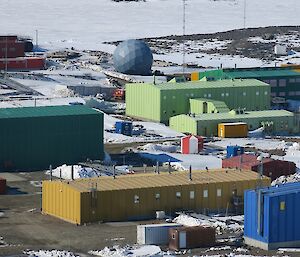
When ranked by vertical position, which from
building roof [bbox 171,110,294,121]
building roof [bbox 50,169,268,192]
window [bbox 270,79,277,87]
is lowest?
building roof [bbox 171,110,294,121]

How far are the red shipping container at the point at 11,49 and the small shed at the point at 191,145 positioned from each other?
42.4 metres

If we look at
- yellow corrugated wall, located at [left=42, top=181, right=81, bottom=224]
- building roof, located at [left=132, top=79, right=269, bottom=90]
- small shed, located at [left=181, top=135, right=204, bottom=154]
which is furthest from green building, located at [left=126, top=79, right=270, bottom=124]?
yellow corrugated wall, located at [left=42, top=181, right=81, bottom=224]

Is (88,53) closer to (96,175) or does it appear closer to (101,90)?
(101,90)

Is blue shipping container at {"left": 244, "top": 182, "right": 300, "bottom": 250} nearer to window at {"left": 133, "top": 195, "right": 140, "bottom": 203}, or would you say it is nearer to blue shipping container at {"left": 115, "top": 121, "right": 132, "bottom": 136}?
window at {"left": 133, "top": 195, "right": 140, "bottom": 203}

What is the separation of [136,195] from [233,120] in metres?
24.3

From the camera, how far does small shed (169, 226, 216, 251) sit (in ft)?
134

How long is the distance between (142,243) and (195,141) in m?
20.4

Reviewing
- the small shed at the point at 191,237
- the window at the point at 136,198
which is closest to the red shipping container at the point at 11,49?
the window at the point at 136,198

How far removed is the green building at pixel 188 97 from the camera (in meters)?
74.0

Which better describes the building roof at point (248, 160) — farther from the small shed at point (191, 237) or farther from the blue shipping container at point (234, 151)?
the small shed at point (191, 237)

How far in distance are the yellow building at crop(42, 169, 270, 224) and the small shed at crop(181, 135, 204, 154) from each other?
12.9 m

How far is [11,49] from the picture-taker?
10275 cm

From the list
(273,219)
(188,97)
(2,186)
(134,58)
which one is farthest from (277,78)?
(273,219)

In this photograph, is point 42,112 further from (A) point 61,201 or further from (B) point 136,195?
(B) point 136,195
